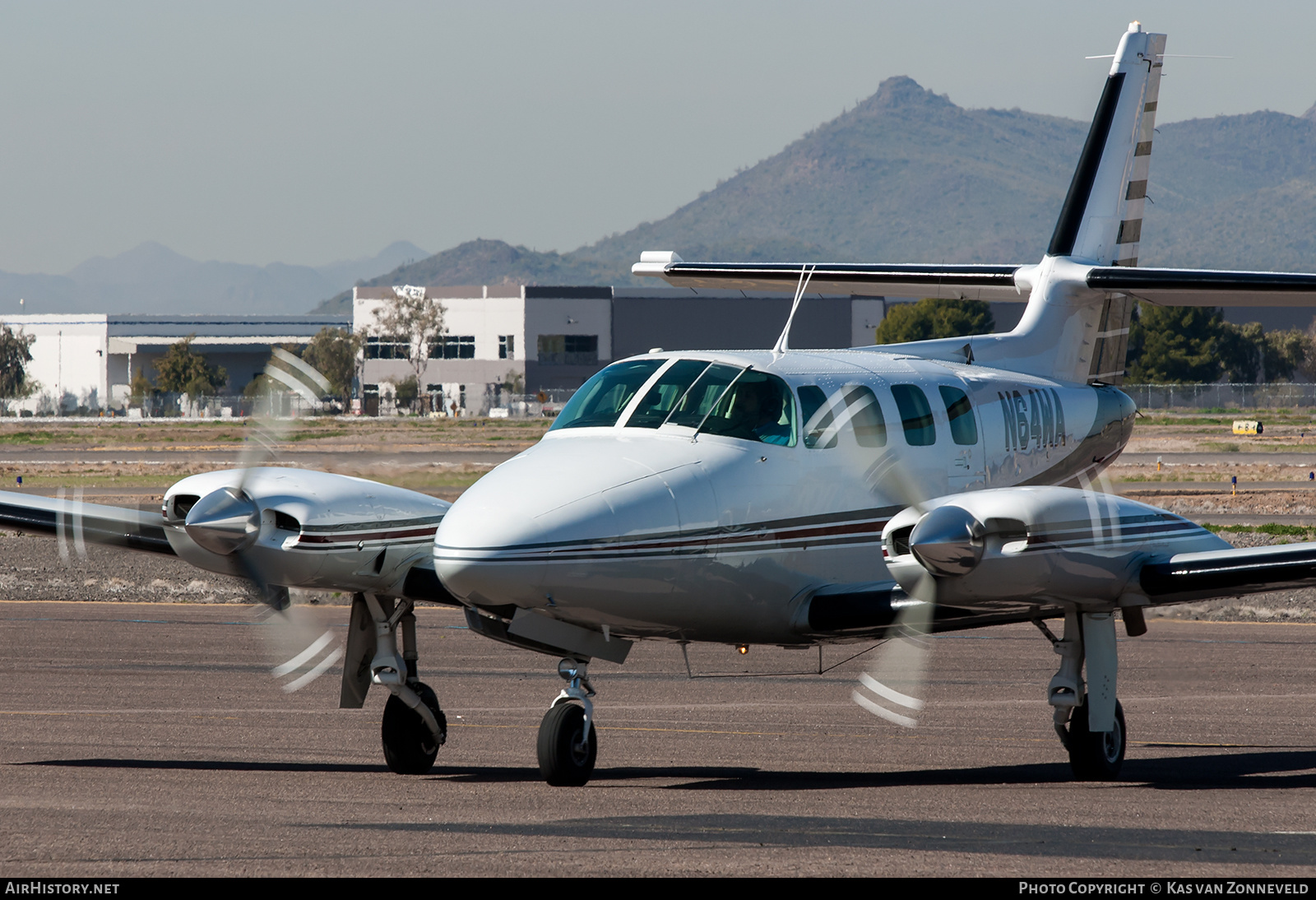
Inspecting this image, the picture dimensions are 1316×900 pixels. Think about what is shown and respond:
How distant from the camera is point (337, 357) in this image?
150 metres

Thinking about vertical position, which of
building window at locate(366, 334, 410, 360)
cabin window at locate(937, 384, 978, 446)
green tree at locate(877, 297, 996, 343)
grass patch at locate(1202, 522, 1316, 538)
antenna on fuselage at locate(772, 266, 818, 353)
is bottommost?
Result: grass patch at locate(1202, 522, 1316, 538)

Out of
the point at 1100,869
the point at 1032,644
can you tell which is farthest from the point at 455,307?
the point at 1100,869

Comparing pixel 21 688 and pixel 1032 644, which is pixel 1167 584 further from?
pixel 21 688

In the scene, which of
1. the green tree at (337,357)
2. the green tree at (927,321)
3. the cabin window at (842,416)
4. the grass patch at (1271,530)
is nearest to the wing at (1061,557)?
the cabin window at (842,416)

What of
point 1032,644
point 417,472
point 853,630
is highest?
point 417,472

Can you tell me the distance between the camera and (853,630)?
10.9m

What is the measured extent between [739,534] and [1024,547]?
1918mm

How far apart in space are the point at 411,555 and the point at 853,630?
338 cm

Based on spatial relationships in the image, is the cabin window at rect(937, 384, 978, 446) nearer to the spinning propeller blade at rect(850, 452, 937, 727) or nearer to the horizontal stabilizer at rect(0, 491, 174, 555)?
the spinning propeller blade at rect(850, 452, 937, 727)

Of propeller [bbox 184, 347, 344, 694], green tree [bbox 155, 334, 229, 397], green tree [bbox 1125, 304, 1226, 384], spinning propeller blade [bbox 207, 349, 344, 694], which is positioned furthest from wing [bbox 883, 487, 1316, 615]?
green tree [bbox 155, 334, 229, 397]

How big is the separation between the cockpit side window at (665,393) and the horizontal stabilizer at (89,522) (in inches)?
160

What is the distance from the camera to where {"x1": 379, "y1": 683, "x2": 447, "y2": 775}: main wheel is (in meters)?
11.6

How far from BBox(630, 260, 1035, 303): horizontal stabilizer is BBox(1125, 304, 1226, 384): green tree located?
12594 centimetres

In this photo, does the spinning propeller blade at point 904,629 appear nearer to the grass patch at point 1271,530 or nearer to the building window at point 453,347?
the grass patch at point 1271,530
